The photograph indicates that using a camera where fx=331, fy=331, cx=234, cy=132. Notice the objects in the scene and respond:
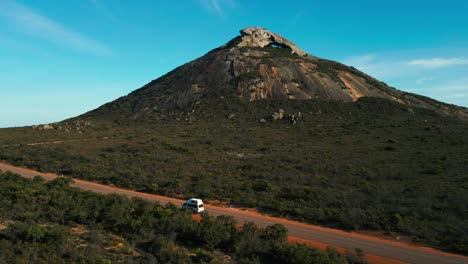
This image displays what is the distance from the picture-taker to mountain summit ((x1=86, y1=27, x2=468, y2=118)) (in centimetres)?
11038

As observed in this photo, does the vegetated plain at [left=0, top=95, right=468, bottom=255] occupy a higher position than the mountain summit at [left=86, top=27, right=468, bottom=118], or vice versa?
the mountain summit at [left=86, top=27, right=468, bottom=118]

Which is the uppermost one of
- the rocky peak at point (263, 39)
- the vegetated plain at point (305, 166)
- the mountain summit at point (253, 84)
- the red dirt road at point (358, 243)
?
the rocky peak at point (263, 39)

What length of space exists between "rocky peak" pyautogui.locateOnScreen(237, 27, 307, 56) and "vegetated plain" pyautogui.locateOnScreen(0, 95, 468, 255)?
191ft

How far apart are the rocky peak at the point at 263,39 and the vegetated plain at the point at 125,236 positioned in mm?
123429

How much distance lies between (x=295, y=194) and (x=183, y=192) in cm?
1118

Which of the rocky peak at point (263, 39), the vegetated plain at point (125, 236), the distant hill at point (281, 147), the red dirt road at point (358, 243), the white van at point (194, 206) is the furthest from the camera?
the rocky peak at point (263, 39)

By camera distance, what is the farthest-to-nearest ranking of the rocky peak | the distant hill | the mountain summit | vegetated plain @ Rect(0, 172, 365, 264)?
the rocky peak → the mountain summit → the distant hill → vegetated plain @ Rect(0, 172, 365, 264)

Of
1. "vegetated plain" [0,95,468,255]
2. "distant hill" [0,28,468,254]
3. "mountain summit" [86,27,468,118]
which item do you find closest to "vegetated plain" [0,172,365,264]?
"vegetated plain" [0,95,468,255]

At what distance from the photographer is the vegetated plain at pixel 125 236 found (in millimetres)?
16594

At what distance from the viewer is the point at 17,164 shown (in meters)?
49.1

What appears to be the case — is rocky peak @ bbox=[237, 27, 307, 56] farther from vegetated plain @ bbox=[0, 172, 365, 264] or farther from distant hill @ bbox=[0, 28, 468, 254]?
vegetated plain @ bbox=[0, 172, 365, 264]

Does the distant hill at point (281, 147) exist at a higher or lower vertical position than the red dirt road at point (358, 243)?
higher

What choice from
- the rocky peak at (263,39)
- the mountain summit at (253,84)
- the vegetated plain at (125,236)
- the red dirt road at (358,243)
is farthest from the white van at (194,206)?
the rocky peak at (263,39)

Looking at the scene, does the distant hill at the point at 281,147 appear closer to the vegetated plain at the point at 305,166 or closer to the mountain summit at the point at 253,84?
the vegetated plain at the point at 305,166
